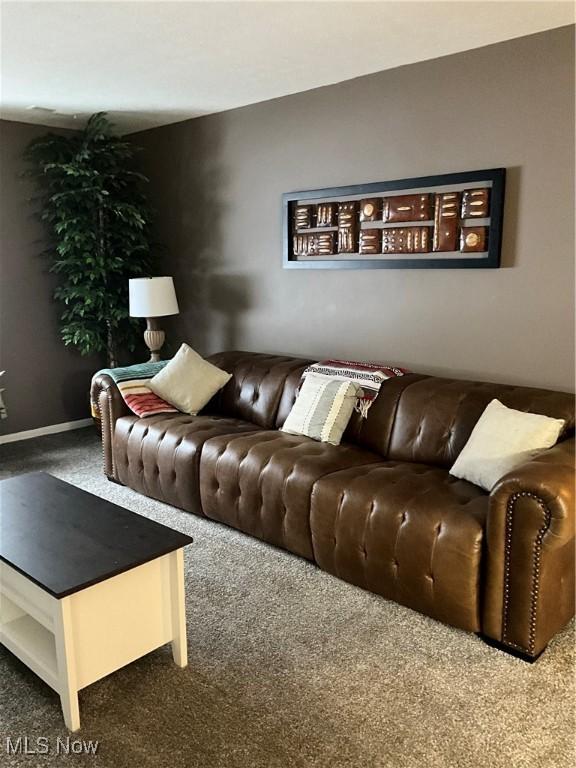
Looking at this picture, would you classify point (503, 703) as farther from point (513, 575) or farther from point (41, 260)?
point (41, 260)

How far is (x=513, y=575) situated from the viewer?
7.26 ft

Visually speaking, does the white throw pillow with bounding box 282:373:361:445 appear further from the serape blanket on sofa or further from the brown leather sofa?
the serape blanket on sofa

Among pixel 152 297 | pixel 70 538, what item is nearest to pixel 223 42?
pixel 152 297

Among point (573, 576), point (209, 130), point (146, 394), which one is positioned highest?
point (209, 130)

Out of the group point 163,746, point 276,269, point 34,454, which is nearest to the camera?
point 163,746

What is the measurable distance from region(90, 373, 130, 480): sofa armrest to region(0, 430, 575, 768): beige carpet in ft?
4.92

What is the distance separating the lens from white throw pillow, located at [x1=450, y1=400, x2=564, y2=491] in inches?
99.3

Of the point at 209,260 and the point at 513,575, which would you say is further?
the point at 209,260

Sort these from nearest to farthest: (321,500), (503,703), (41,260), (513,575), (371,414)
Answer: (503,703) → (513,575) → (321,500) → (371,414) → (41,260)

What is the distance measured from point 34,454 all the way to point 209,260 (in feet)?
6.16

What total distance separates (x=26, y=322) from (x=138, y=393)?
157 centimetres

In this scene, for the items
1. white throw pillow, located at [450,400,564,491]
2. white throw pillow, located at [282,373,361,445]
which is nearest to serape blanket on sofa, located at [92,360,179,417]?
white throw pillow, located at [282,373,361,445]

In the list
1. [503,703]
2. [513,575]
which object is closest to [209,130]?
[513,575]

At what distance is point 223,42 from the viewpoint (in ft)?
9.79
